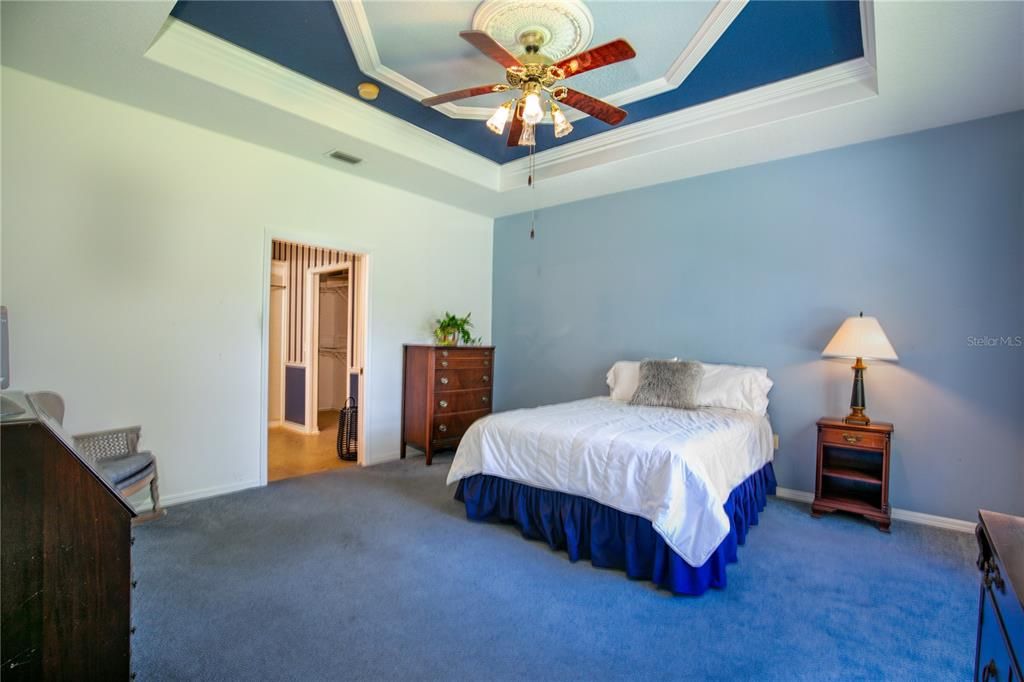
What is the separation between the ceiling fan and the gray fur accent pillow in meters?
1.87

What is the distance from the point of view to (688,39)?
262 centimetres

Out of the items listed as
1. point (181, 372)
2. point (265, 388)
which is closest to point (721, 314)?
point (265, 388)

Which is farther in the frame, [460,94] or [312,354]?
[312,354]

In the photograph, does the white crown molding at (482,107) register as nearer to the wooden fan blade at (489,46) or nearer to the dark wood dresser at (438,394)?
the wooden fan blade at (489,46)

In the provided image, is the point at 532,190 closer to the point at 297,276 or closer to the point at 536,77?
the point at 536,77

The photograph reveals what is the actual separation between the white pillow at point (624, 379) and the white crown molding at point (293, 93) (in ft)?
7.21

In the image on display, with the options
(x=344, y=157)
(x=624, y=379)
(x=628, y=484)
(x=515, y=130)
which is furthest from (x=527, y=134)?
(x=624, y=379)

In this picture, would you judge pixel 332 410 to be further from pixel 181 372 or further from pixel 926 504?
pixel 926 504

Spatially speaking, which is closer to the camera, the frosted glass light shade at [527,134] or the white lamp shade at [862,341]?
the frosted glass light shade at [527,134]

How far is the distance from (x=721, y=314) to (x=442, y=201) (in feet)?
9.58

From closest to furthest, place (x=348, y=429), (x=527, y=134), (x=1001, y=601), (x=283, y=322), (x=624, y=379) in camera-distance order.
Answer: (x=1001, y=601) → (x=527, y=134) → (x=624, y=379) → (x=348, y=429) → (x=283, y=322)

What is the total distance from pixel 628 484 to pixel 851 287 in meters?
2.36

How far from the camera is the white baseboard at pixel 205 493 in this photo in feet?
10.3

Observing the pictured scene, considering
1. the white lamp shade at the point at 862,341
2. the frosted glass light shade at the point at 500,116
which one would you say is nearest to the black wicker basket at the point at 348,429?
the frosted glass light shade at the point at 500,116
